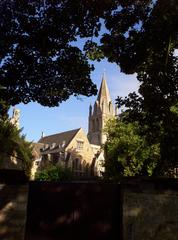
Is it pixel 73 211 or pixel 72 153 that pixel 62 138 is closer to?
pixel 72 153

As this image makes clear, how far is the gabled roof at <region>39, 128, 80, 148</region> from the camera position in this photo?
264 feet

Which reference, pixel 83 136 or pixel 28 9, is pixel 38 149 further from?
pixel 28 9

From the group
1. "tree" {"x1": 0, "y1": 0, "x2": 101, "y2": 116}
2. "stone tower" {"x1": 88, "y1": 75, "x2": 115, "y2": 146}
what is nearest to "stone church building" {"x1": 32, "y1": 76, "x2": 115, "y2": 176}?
"stone tower" {"x1": 88, "y1": 75, "x2": 115, "y2": 146}

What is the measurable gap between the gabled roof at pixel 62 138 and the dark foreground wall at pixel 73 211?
70303 millimetres

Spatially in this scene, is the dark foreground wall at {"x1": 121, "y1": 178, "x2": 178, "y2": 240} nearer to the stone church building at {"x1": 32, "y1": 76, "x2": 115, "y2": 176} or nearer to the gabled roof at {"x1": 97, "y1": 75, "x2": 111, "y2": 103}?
the stone church building at {"x1": 32, "y1": 76, "x2": 115, "y2": 176}

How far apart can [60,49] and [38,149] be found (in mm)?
74701

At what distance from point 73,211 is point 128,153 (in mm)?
31188

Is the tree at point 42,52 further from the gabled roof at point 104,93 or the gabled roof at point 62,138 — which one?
the gabled roof at point 104,93

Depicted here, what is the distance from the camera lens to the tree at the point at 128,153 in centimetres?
3709

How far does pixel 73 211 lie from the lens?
28.8 feet

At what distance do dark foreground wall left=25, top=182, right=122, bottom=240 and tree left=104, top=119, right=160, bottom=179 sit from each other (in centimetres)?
2643

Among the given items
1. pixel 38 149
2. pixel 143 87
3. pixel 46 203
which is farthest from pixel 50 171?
pixel 46 203

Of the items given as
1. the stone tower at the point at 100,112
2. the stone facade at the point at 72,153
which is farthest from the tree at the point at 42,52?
the stone tower at the point at 100,112

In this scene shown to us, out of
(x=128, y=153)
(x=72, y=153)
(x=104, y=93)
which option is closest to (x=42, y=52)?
(x=128, y=153)
